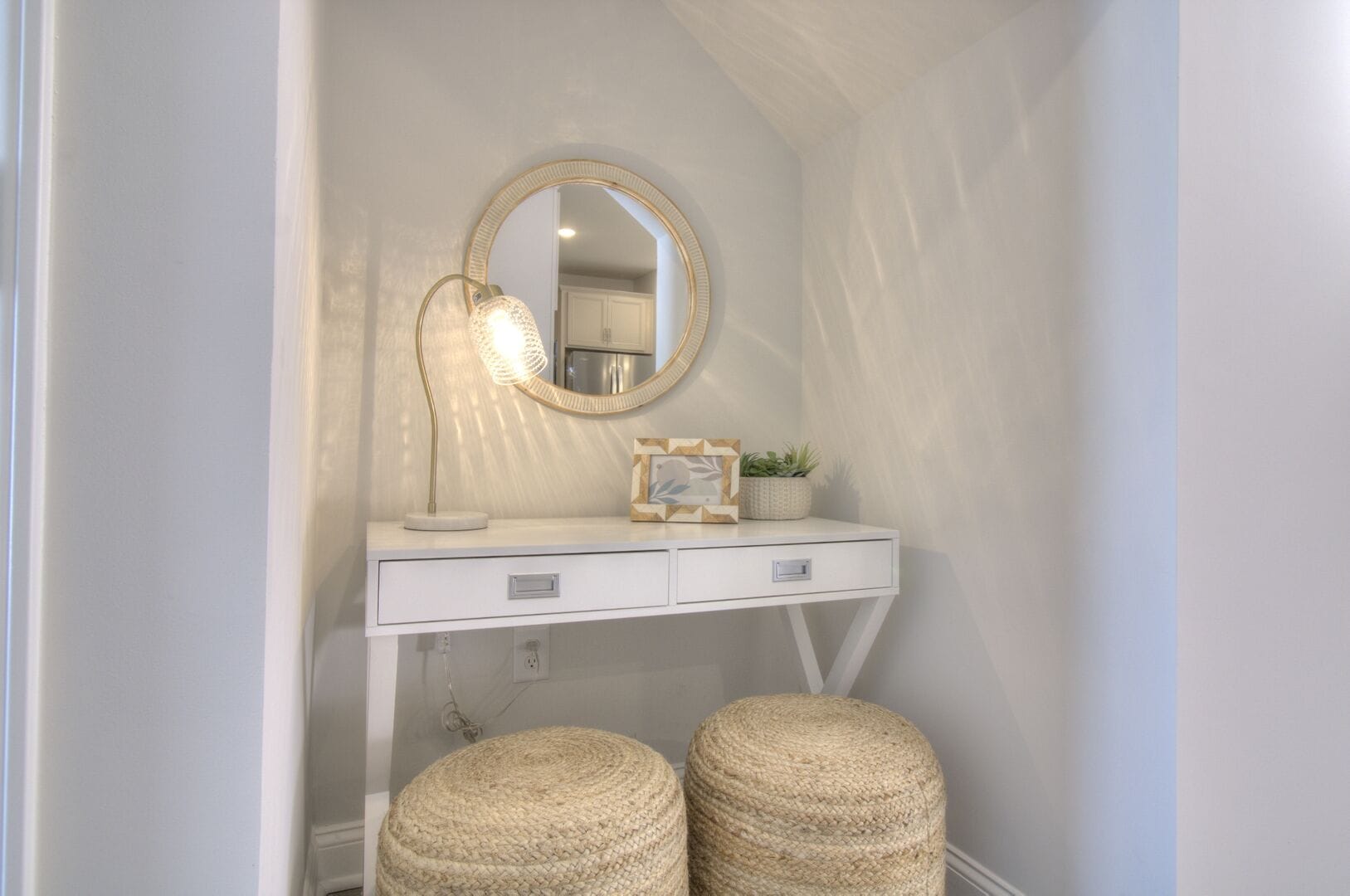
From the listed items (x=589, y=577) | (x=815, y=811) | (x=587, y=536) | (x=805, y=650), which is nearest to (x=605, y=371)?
(x=587, y=536)

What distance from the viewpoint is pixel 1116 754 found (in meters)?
1.25

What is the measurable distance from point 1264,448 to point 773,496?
91cm

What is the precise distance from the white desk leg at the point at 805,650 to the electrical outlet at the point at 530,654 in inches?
23.2

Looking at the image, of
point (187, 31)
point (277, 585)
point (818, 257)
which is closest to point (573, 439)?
point (818, 257)

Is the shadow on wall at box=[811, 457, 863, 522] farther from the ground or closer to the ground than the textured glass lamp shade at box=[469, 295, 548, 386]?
closer to the ground

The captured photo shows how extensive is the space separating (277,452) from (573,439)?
106 cm

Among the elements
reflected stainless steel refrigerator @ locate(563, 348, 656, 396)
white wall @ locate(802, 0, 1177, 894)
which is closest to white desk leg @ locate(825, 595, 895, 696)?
white wall @ locate(802, 0, 1177, 894)

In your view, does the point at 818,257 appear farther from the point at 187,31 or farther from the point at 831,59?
the point at 187,31

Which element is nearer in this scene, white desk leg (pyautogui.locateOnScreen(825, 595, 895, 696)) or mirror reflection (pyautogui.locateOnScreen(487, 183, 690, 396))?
white desk leg (pyautogui.locateOnScreen(825, 595, 895, 696))

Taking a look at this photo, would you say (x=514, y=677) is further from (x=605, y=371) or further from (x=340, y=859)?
(x=605, y=371)

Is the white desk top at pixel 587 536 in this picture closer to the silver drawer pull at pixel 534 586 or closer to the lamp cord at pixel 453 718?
the silver drawer pull at pixel 534 586

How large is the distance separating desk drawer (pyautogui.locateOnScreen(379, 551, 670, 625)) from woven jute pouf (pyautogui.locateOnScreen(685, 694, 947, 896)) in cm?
31

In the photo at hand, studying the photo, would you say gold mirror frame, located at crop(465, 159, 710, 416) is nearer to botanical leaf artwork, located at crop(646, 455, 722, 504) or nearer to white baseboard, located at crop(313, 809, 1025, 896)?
botanical leaf artwork, located at crop(646, 455, 722, 504)

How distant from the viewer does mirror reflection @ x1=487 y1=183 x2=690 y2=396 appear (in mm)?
1833
